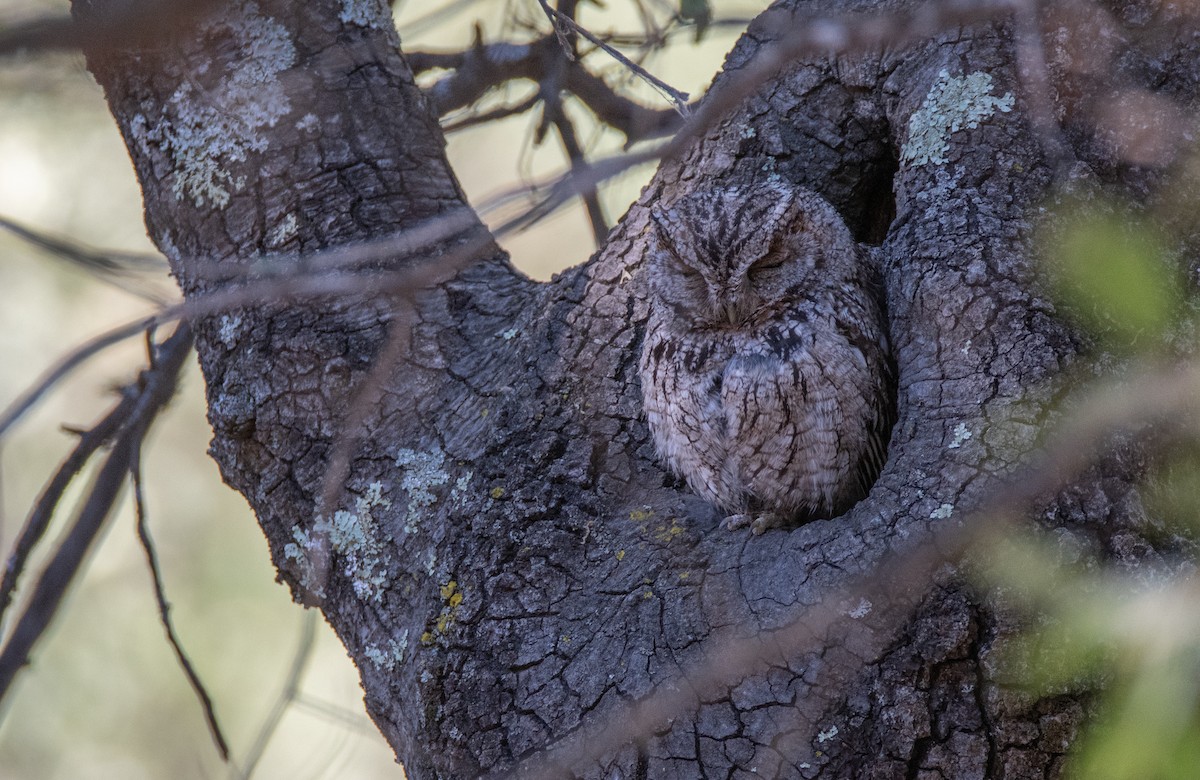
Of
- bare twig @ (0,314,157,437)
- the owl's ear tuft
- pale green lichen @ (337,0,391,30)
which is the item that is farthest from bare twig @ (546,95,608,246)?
bare twig @ (0,314,157,437)

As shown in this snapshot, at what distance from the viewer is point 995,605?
69.1 inches

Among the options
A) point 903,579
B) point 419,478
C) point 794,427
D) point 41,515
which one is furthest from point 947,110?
point 41,515

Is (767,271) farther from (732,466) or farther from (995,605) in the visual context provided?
(995,605)

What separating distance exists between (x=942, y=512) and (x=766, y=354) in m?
0.83

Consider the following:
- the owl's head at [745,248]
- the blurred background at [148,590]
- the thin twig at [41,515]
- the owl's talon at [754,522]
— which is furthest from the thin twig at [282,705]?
the blurred background at [148,590]

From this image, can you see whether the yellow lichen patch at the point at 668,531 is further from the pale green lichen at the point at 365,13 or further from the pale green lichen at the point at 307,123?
the pale green lichen at the point at 365,13

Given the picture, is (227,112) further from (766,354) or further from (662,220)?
(766,354)

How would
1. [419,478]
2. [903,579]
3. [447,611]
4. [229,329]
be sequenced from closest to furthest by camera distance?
[903,579]
[447,611]
[419,478]
[229,329]

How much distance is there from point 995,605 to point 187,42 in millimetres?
2245

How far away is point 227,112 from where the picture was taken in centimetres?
259

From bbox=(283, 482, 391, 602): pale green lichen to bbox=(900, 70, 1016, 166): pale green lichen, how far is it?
143 cm

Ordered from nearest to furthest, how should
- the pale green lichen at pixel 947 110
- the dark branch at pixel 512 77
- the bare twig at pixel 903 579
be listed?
the bare twig at pixel 903 579
the pale green lichen at pixel 947 110
the dark branch at pixel 512 77

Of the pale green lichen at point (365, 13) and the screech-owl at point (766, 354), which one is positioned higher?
→ the pale green lichen at point (365, 13)

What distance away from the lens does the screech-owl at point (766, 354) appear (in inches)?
101
